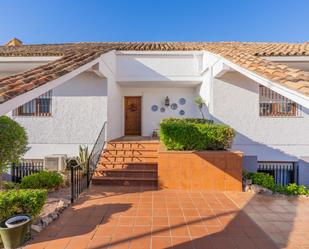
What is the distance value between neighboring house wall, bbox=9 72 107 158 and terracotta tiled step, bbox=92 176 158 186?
8.71 ft

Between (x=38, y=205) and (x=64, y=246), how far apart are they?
118cm

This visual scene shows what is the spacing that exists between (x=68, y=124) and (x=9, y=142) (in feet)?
11.9

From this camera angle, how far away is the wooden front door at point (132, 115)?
470 inches

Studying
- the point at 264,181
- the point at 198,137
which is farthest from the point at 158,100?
the point at 264,181

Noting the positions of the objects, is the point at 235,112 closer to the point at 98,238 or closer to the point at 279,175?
the point at 279,175

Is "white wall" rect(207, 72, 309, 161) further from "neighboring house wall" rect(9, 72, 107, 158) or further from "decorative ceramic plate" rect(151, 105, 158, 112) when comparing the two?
"neighboring house wall" rect(9, 72, 107, 158)

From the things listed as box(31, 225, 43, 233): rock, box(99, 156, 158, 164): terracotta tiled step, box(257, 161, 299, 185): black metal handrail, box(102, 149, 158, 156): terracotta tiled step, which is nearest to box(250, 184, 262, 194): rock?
box(257, 161, 299, 185): black metal handrail

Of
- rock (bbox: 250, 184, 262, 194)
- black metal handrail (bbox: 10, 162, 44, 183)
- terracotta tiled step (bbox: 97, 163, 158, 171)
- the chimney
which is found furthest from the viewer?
the chimney

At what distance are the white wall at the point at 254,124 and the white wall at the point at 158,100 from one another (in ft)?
9.41

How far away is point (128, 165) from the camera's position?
7230mm

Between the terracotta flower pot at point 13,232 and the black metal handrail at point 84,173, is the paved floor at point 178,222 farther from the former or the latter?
the black metal handrail at point 84,173

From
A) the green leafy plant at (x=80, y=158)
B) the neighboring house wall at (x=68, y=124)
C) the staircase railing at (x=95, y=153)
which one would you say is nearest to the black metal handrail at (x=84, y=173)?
the staircase railing at (x=95, y=153)

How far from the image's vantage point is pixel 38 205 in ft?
13.6

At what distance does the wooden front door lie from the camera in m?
11.9
